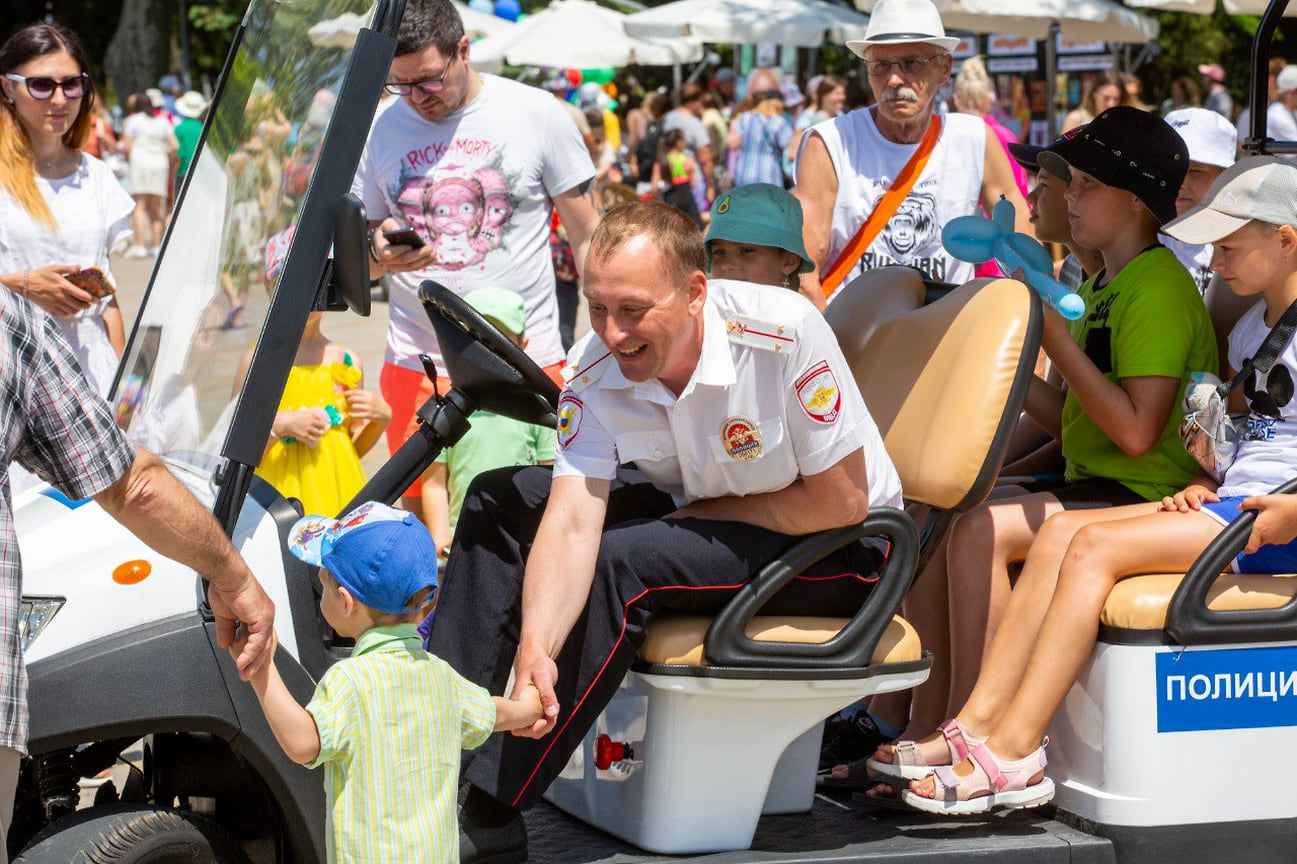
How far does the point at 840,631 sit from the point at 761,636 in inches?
5.5

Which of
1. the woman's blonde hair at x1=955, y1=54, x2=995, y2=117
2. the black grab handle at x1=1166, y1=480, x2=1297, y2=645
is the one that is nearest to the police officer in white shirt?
the black grab handle at x1=1166, y1=480, x2=1297, y2=645

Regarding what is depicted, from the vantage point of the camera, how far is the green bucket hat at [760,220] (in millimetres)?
3164

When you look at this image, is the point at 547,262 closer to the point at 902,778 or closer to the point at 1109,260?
the point at 1109,260

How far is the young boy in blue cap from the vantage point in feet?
7.15

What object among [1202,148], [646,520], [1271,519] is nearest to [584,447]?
[646,520]

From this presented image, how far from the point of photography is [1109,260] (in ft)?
10.6

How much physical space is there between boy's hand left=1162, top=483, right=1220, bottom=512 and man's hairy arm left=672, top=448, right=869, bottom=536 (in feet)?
2.08

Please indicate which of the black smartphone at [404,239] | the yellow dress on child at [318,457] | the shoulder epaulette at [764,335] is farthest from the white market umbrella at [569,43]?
the shoulder epaulette at [764,335]

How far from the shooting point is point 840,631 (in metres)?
2.63

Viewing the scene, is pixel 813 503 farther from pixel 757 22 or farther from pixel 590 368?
pixel 757 22

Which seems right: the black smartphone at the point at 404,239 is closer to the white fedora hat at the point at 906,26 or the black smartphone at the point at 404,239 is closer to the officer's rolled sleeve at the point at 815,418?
the officer's rolled sleeve at the point at 815,418

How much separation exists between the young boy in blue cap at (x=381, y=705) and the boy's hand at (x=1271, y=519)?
56.9 inches

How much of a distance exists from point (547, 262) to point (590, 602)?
180cm

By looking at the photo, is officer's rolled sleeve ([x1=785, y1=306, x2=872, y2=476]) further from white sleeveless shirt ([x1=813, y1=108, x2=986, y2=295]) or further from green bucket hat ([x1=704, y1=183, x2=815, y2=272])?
white sleeveless shirt ([x1=813, y1=108, x2=986, y2=295])
